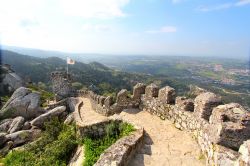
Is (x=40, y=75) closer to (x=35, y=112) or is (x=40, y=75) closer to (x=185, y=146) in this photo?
(x=35, y=112)

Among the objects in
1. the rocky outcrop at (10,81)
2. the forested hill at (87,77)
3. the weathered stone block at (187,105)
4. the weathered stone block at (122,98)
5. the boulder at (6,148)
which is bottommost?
the forested hill at (87,77)

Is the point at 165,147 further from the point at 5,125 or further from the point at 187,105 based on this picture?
the point at 5,125

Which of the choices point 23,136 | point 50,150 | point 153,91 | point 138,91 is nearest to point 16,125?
point 23,136

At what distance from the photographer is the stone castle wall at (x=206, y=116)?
750cm

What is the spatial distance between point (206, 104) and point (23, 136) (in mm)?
14166

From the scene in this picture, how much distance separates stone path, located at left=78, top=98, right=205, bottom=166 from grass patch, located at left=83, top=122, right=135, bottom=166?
3.53ft

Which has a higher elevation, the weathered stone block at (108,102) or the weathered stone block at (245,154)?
the weathered stone block at (245,154)

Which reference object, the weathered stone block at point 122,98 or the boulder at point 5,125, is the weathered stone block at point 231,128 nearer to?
the weathered stone block at point 122,98

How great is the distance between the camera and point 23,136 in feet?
63.1

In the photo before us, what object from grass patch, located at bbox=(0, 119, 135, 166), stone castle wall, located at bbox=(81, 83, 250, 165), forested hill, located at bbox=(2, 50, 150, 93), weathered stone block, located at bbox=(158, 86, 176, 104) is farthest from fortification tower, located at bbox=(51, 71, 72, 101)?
forested hill, located at bbox=(2, 50, 150, 93)

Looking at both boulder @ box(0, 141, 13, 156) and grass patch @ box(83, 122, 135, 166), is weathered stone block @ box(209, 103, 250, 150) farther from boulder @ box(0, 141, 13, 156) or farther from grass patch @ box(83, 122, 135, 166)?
boulder @ box(0, 141, 13, 156)

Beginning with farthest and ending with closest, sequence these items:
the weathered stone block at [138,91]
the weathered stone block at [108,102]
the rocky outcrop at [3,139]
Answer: the rocky outcrop at [3,139] < the weathered stone block at [108,102] < the weathered stone block at [138,91]

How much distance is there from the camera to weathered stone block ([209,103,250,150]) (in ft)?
24.9

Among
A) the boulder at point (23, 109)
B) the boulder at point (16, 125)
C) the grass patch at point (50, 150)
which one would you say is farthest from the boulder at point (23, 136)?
the boulder at point (23, 109)
